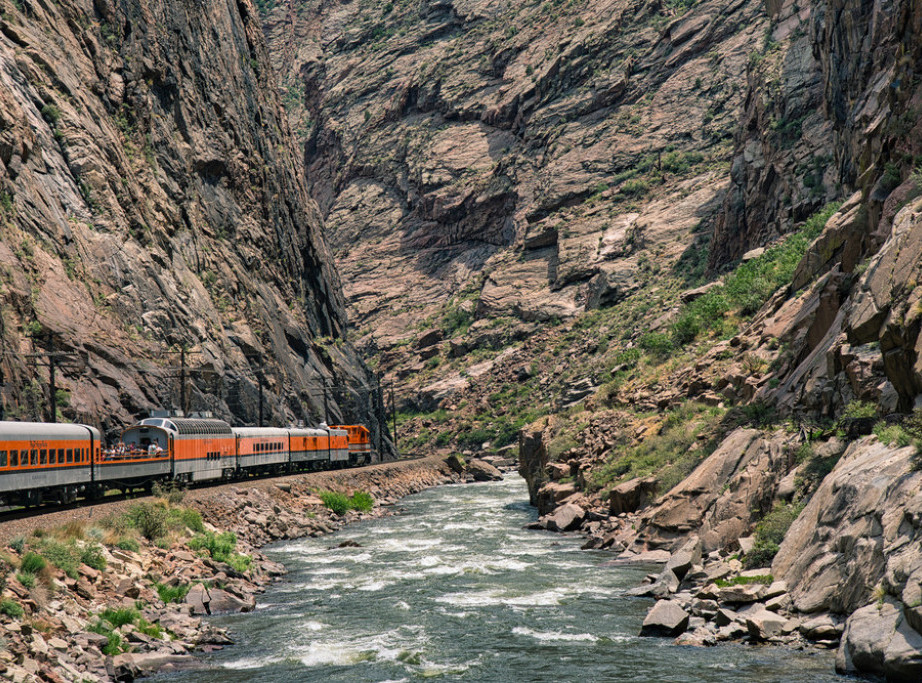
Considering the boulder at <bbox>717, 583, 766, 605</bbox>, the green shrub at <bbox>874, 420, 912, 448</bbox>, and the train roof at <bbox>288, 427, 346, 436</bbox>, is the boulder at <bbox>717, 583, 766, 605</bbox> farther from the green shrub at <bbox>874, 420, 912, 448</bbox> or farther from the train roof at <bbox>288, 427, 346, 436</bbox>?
the train roof at <bbox>288, 427, 346, 436</bbox>

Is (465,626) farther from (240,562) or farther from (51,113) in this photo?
(51,113)

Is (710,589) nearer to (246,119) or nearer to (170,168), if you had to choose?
(170,168)

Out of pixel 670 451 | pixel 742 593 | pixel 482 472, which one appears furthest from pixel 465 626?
pixel 482 472

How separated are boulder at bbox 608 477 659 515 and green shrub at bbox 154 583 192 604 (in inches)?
686

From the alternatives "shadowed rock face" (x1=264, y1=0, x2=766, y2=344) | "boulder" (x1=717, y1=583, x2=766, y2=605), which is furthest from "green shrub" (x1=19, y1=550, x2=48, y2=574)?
"shadowed rock face" (x1=264, y1=0, x2=766, y2=344)

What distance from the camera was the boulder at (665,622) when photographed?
17328mm

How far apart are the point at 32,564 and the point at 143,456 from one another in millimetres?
17808

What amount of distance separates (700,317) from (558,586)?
2930cm

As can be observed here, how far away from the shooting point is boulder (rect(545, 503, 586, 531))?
35906 mm

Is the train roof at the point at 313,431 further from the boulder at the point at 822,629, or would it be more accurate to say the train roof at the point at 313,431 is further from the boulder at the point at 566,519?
the boulder at the point at 822,629

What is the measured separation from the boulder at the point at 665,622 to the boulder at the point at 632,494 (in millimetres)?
13965

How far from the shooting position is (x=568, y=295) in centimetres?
10656

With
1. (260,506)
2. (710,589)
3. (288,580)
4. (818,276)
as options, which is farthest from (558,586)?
(260,506)

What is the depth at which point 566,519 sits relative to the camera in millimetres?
36125
